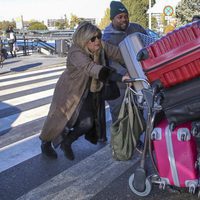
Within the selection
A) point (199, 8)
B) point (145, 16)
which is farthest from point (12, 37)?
point (145, 16)

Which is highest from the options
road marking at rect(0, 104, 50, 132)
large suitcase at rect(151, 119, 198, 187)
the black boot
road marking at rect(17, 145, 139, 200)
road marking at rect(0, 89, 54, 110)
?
large suitcase at rect(151, 119, 198, 187)

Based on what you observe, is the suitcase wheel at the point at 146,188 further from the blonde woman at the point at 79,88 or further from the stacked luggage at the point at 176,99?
the blonde woman at the point at 79,88

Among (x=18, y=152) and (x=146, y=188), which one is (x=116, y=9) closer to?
(x=18, y=152)

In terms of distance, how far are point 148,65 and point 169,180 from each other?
955mm

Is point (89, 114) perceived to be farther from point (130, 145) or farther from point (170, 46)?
point (170, 46)

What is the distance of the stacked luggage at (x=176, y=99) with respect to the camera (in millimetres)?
2711

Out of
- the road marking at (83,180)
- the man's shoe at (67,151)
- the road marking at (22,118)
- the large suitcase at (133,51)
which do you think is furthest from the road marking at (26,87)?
the large suitcase at (133,51)

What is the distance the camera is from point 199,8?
2734 cm

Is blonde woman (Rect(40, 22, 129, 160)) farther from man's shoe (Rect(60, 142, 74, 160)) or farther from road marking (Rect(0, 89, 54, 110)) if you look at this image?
road marking (Rect(0, 89, 54, 110))

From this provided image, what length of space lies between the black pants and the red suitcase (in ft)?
5.47

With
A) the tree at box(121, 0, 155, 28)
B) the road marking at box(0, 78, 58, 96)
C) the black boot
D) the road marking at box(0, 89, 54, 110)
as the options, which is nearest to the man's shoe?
the black boot

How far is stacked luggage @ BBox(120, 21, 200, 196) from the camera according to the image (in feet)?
8.89

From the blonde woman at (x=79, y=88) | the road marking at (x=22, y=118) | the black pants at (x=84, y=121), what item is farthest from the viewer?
the road marking at (x=22, y=118)

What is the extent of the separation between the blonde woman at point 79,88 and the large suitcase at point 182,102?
97 cm
